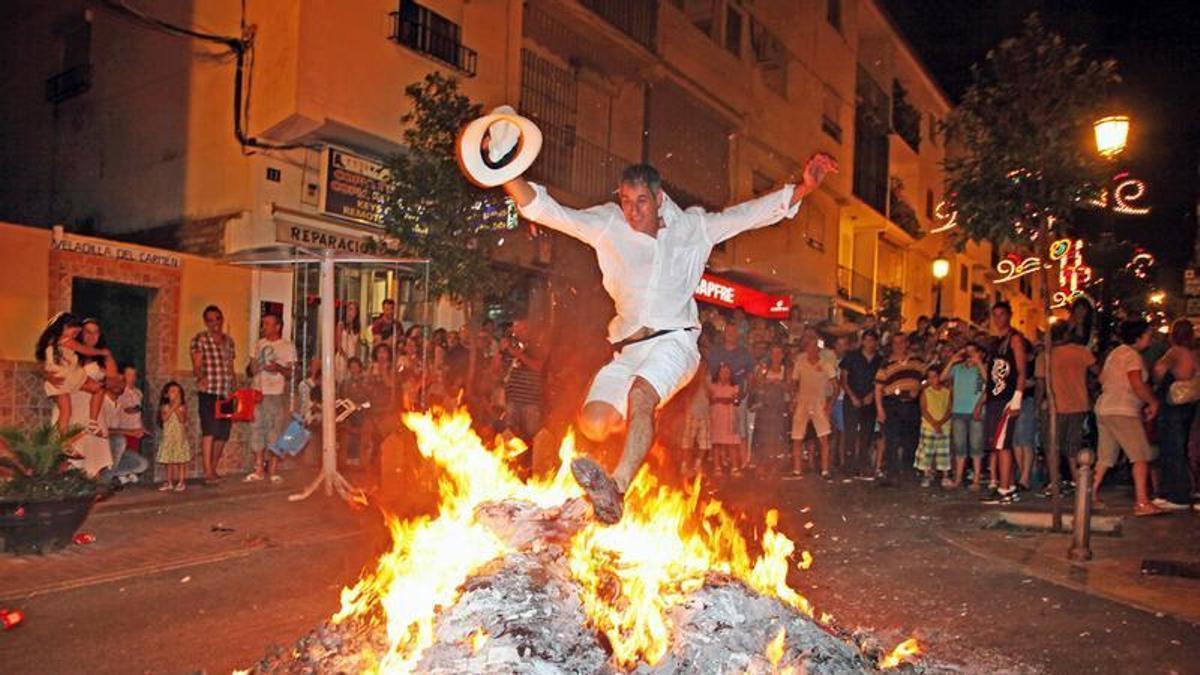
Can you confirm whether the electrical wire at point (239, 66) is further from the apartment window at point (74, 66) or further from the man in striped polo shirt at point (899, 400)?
the man in striped polo shirt at point (899, 400)

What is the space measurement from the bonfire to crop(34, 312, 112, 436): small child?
624cm

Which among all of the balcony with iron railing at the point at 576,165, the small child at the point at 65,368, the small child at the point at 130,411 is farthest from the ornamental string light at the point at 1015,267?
the small child at the point at 130,411

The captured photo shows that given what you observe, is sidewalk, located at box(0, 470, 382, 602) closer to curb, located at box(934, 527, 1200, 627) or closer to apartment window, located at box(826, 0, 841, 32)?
curb, located at box(934, 527, 1200, 627)

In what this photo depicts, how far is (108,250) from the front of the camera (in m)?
10.9

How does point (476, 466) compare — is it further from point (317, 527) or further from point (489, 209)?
point (489, 209)

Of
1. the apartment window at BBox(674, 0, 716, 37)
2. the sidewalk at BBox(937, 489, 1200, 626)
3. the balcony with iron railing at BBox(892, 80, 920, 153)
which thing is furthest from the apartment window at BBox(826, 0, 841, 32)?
the sidewalk at BBox(937, 489, 1200, 626)

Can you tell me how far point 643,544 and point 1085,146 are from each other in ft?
24.0

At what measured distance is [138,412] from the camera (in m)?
10.4

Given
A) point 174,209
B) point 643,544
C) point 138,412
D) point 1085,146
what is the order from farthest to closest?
point 174,209, point 138,412, point 1085,146, point 643,544

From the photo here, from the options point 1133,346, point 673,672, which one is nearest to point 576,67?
point 1133,346

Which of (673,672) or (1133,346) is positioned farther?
(1133,346)

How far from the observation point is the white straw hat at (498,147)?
457cm

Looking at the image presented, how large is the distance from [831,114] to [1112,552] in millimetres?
23364

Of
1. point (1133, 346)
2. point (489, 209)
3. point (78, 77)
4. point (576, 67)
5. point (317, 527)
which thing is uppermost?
point (576, 67)
